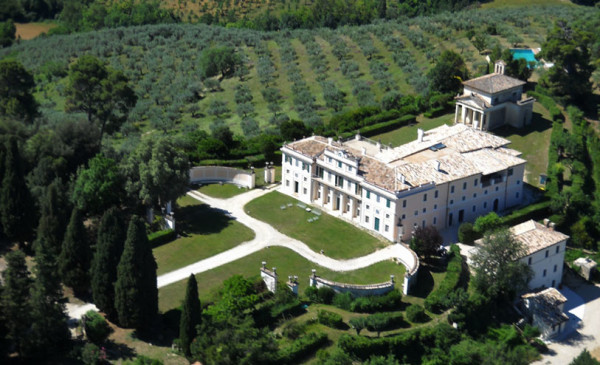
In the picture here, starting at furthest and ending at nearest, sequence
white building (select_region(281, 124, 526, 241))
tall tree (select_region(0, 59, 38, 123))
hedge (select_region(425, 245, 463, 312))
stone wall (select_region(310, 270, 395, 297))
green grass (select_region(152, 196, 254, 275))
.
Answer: tall tree (select_region(0, 59, 38, 123)), white building (select_region(281, 124, 526, 241)), green grass (select_region(152, 196, 254, 275)), stone wall (select_region(310, 270, 395, 297)), hedge (select_region(425, 245, 463, 312))

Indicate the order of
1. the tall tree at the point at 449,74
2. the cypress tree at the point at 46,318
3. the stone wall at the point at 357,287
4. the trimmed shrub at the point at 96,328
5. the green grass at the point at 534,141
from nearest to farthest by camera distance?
the cypress tree at the point at 46,318 → the trimmed shrub at the point at 96,328 → the stone wall at the point at 357,287 → the green grass at the point at 534,141 → the tall tree at the point at 449,74

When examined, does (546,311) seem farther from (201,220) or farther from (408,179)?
(201,220)

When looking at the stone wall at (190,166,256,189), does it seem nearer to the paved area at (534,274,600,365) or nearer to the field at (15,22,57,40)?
the paved area at (534,274,600,365)

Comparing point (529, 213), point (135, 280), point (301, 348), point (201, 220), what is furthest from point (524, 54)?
point (135, 280)

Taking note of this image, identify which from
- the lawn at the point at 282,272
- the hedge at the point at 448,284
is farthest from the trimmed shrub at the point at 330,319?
the hedge at the point at 448,284

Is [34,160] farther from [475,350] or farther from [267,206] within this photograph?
[475,350]

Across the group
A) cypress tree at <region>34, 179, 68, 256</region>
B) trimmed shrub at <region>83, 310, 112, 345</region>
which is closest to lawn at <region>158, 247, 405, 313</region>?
trimmed shrub at <region>83, 310, 112, 345</region>

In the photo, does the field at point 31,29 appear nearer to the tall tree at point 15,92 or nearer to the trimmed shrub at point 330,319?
the tall tree at point 15,92
